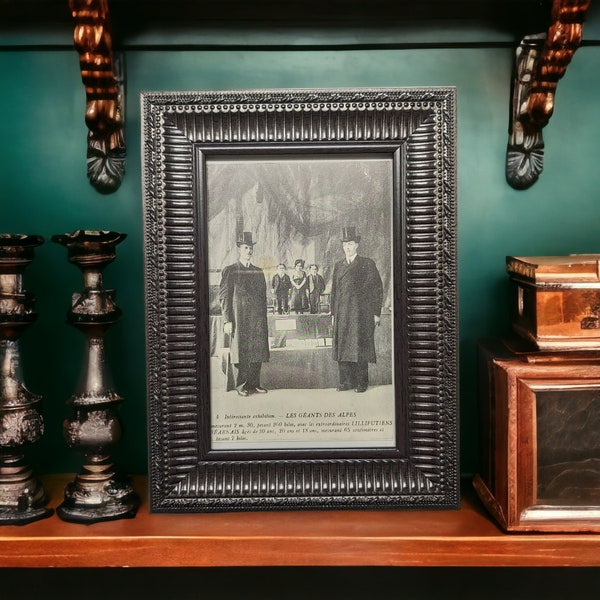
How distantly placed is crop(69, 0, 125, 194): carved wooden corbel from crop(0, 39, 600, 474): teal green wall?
20mm

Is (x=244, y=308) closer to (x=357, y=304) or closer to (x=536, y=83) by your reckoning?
(x=357, y=304)

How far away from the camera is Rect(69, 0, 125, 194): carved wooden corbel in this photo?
93cm

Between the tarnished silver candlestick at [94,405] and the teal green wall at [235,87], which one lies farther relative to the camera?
the teal green wall at [235,87]

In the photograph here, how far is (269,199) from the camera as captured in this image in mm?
975

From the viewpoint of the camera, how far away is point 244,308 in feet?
3.19

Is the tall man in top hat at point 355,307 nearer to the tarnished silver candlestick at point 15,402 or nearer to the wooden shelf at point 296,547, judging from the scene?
the wooden shelf at point 296,547

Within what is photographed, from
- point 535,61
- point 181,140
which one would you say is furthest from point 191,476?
point 535,61

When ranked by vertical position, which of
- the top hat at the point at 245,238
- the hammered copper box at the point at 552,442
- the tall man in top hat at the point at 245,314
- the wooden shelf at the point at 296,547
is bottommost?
the wooden shelf at the point at 296,547

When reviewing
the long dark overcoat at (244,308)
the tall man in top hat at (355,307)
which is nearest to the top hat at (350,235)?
the tall man in top hat at (355,307)

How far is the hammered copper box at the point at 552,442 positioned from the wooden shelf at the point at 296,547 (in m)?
0.03

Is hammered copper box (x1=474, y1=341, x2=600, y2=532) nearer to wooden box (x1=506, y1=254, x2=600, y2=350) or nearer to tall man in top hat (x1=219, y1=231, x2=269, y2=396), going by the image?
wooden box (x1=506, y1=254, x2=600, y2=350)

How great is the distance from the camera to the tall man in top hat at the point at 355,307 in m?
0.97

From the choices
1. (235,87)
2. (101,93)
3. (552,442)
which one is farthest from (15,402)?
(552,442)
